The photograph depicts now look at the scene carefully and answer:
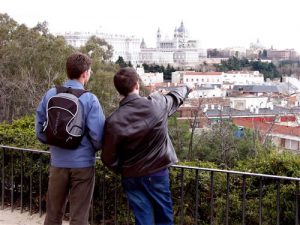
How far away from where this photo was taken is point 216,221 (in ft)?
16.8

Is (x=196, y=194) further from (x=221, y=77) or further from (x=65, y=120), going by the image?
(x=221, y=77)

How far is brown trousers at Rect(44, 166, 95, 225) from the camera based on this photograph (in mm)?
3635

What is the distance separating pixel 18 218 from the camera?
5668mm

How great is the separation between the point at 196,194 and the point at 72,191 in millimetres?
1379

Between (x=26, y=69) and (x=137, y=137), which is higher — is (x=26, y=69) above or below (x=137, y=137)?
below

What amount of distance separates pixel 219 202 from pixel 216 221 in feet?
0.68

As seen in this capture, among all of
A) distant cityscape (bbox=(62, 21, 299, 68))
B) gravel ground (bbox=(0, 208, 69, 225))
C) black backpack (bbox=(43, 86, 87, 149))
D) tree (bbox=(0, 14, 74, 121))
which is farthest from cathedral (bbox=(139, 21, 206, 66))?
black backpack (bbox=(43, 86, 87, 149))

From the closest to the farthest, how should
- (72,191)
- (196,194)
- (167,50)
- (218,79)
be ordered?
1. (72,191)
2. (196,194)
3. (218,79)
4. (167,50)

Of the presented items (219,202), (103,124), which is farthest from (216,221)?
(103,124)

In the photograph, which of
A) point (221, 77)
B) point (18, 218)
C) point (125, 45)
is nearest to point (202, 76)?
point (221, 77)

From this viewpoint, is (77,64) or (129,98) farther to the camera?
(77,64)

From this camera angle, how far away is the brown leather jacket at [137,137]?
11.2 feet

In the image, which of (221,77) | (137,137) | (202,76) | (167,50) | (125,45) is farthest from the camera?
(167,50)

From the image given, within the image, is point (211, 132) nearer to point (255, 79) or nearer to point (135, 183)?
point (135, 183)
